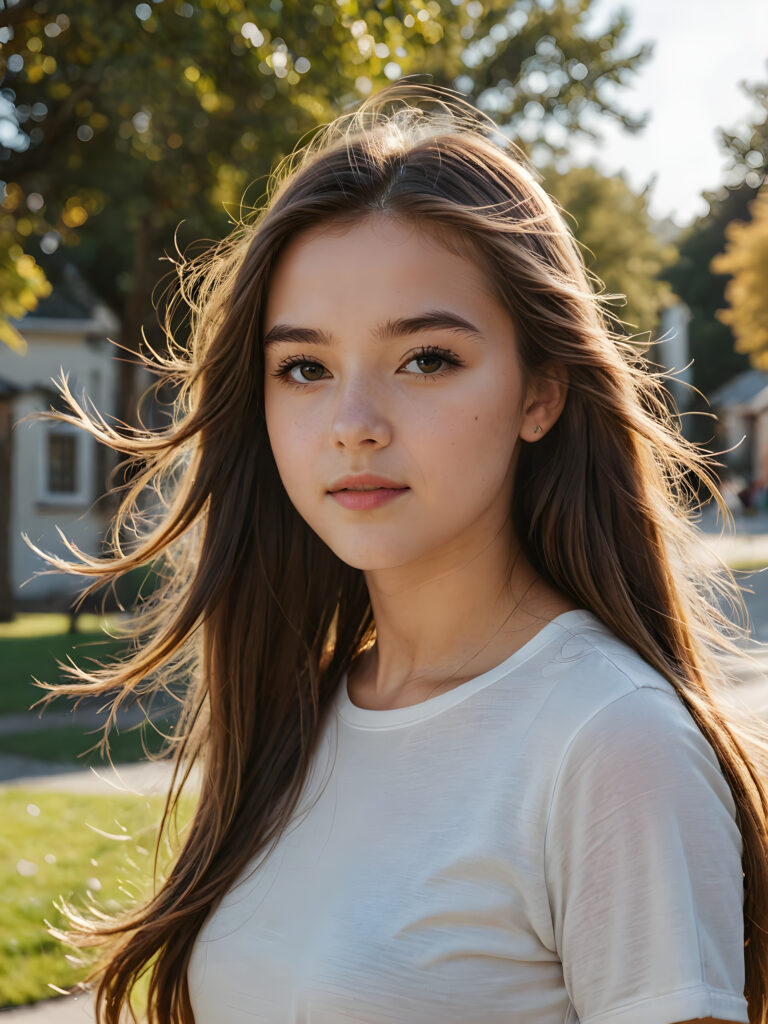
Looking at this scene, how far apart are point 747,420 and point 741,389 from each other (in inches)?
84.7

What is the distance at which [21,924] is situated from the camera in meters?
4.62

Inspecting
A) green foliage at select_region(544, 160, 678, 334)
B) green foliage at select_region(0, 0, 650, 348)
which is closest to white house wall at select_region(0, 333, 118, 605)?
green foliage at select_region(0, 0, 650, 348)

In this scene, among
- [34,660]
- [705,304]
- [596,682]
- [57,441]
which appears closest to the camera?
[596,682]

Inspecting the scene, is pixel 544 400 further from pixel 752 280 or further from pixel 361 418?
pixel 752 280

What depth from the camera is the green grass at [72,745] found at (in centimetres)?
827

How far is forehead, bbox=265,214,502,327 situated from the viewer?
185 centimetres

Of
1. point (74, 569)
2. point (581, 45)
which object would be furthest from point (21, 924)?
point (581, 45)

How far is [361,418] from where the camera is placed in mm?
1840

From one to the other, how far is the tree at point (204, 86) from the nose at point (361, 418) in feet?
14.5

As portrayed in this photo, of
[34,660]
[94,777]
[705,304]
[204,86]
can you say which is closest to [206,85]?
[204,86]

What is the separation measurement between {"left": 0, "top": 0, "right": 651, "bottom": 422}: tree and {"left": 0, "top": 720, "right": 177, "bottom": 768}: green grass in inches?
172

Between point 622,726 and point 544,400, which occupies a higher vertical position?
point 544,400

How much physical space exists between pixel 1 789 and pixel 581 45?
14.9 m

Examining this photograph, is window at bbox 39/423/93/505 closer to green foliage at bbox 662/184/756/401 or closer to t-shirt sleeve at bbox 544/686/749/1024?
t-shirt sleeve at bbox 544/686/749/1024
